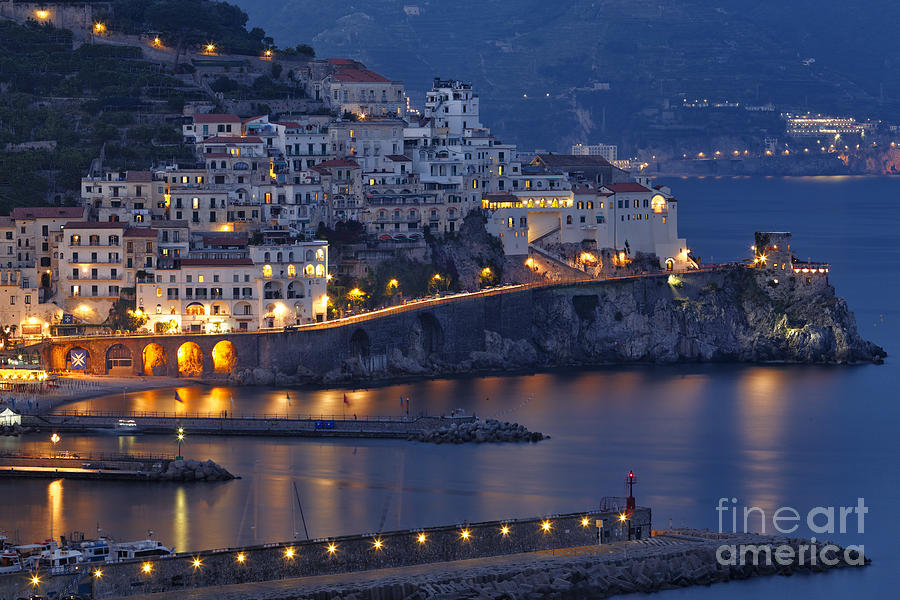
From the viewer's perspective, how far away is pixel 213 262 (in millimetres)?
76188

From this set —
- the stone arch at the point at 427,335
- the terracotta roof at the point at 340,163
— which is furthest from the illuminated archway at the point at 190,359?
the terracotta roof at the point at 340,163

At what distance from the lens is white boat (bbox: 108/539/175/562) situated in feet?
151

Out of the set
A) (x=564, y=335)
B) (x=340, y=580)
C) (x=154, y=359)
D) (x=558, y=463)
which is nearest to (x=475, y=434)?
(x=558, y=463)

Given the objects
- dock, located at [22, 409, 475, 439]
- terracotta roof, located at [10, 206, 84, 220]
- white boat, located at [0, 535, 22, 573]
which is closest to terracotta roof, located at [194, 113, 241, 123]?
terracotta roof, located at [10, 206, 84, 220]

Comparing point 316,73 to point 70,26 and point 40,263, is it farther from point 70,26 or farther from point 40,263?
point 40,263

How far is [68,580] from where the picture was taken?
142ft

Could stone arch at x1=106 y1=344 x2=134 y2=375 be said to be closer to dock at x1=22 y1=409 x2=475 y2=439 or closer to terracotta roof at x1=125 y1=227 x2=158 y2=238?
terracotta roof at x1=125 y1=227 x2=158 y2=238

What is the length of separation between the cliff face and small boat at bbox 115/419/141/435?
21049mm

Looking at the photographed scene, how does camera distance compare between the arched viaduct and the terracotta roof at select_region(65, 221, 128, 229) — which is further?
the terracotta roof at select_region(65, 221, 128, 229)

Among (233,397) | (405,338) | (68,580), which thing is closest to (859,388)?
(405,338)

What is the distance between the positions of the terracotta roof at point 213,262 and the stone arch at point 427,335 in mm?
6539

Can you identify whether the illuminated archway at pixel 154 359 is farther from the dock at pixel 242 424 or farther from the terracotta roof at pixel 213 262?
the dock at pixel 242 424

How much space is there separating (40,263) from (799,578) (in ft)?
119

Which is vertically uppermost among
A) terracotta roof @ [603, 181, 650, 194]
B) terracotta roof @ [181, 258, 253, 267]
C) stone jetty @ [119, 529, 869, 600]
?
terracotta roof @ [603, 181, 650, 194]
